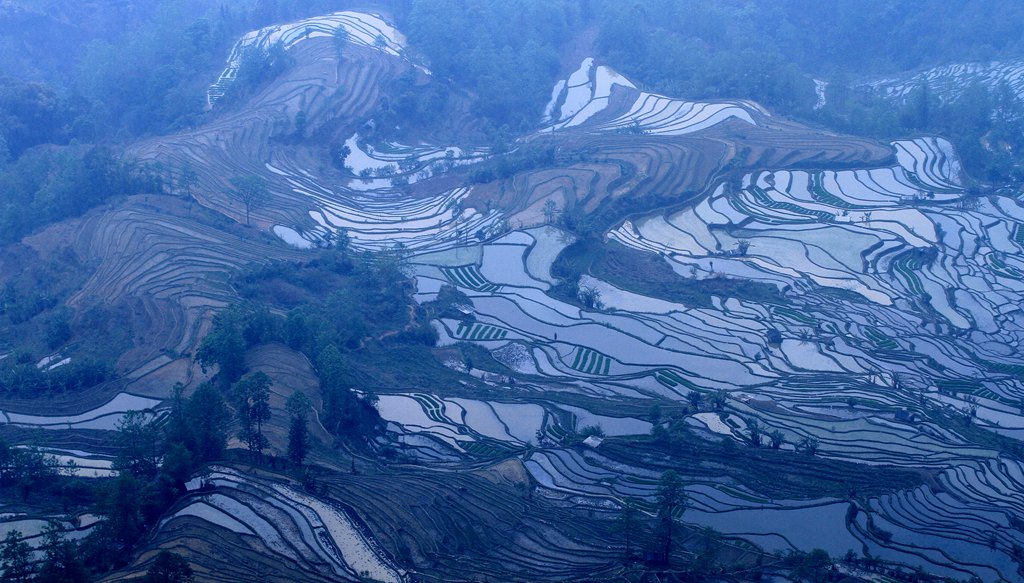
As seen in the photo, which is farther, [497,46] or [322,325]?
[497,46]

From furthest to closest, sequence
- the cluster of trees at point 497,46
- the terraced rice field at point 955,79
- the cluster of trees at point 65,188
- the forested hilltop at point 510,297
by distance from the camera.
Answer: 1. the terraced rice field at point 955,79
2. the cluster of trees at point 497,46
3. the cluster of trees at point 65,188
4. the forested hilltop at point 510,297

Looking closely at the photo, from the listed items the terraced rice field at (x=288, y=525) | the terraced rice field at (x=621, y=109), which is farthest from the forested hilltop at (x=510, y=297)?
the terraced rice field at (x=621, y=109)

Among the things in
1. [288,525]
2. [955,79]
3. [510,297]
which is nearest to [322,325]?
[510,297]

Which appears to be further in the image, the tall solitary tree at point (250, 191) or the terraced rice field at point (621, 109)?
the terraced rice field at point (621, 109)

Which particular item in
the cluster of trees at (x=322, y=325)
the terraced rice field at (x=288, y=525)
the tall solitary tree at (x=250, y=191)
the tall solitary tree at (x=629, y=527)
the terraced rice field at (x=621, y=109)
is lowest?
the terraced rice field at (x=288, y=525)

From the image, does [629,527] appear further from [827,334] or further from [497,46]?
[497,46]

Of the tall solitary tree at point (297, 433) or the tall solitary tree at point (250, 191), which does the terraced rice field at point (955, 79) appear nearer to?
the tall solitary tree at point (250, 191)

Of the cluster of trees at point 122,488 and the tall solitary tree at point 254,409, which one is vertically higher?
the tall solitary tree at point 254,409
